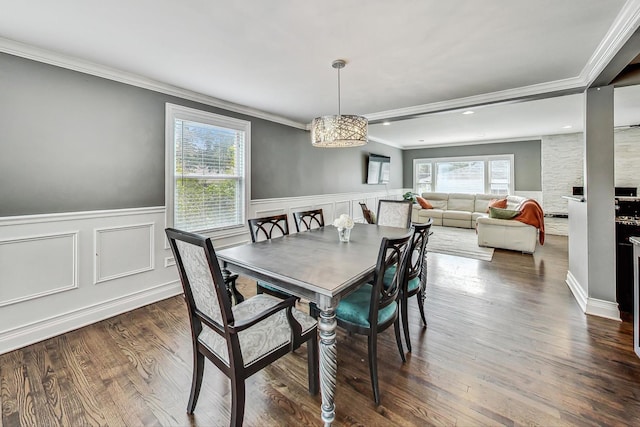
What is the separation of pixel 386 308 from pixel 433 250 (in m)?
3.62

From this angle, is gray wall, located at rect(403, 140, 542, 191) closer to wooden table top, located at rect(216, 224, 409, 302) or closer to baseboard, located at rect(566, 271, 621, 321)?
baseboard, located at rect(566, 271, 621, 321)

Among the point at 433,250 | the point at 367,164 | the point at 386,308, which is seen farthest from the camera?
A: the point at 367,164

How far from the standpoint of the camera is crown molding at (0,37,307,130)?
2.15 m

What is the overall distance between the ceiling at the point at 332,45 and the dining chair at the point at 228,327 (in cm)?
157

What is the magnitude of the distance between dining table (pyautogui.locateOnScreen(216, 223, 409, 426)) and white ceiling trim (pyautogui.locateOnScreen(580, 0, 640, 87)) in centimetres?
219

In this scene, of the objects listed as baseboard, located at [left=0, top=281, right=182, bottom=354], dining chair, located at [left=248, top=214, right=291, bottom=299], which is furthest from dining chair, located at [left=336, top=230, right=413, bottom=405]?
baseboard, located at [left=0, top=281, right=182, bottom=354]

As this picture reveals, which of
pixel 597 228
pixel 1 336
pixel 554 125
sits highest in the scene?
pixel 554 125

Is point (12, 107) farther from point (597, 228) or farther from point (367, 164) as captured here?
point (367, 164)

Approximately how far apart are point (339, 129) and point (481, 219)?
4.13 metres

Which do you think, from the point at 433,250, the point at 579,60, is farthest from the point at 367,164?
the point at 579,60

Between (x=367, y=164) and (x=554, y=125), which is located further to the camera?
(x=367, y=164)

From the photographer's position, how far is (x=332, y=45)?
7.21 feet

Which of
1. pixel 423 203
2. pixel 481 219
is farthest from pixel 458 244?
pixel 423 203

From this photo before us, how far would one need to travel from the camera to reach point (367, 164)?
6855 mm
